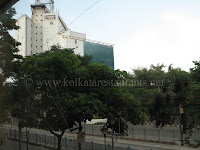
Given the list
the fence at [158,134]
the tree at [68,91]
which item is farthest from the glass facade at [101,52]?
the tree at [68,91]

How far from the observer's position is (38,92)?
4750mm

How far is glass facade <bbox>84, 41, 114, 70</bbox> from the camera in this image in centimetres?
2626

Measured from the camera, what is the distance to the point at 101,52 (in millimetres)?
27766

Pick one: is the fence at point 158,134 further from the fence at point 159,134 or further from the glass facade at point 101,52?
the glass facade at point 101,52

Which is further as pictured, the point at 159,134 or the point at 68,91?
the point at 159,134

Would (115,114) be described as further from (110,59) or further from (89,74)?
(110,59)

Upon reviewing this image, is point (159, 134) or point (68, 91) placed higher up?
point (68, 91)

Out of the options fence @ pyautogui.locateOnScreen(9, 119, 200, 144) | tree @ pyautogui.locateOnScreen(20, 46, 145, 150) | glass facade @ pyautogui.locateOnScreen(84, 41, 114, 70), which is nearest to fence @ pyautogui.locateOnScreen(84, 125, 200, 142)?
fence @ pyautogui.locateOnScreen(9, 119, 200, 144)

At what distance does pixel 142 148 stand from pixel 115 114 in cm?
379

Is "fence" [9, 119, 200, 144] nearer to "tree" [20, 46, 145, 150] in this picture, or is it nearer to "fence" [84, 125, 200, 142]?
"fence" [84, 125, 200, 142]

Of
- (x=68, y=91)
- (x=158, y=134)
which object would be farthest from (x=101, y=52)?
(x=68, y=91)

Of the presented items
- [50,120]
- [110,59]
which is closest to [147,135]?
[50,120]

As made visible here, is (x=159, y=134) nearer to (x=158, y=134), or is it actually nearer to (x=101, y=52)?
(x=158, y=134)

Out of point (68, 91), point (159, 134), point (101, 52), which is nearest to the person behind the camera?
point (68, 91)
